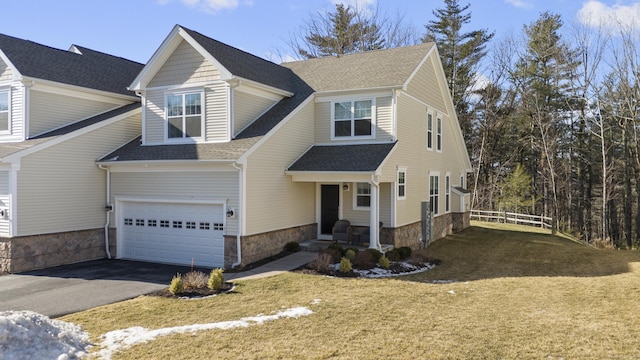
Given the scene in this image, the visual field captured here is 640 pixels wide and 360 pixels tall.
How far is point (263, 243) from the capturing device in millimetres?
14406

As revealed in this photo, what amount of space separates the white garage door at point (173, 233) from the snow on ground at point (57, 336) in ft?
20.5

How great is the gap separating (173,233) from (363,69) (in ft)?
31.0

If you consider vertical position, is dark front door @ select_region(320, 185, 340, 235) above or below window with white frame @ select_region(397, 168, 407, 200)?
below

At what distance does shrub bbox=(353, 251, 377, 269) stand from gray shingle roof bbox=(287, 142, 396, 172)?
2610 mm

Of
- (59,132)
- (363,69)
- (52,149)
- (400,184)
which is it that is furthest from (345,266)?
(59,132)

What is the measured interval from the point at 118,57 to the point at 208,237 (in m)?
11.3

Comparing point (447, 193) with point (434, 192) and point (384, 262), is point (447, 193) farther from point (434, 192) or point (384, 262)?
point (384, 262)

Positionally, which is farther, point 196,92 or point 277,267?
point 196,92

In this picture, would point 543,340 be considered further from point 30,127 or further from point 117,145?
point 30,127

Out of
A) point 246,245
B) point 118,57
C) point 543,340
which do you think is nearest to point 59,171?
point 246,245

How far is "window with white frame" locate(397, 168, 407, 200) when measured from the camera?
A: 16.8 metres

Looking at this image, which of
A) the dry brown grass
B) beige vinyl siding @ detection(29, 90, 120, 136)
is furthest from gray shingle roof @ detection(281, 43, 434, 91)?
beige vinyl siding @ detection(29, 90, 120, 136)

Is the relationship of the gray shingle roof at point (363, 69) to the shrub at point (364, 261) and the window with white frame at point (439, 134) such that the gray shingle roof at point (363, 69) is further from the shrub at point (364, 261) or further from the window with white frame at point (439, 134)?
the shrub at point (364, 261)

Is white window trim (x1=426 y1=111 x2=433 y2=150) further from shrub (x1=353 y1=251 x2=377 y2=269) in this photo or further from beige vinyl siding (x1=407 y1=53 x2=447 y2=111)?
shrub (x1=353 y1=251 x2=377 y2=269)
